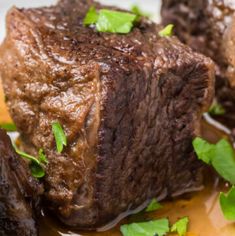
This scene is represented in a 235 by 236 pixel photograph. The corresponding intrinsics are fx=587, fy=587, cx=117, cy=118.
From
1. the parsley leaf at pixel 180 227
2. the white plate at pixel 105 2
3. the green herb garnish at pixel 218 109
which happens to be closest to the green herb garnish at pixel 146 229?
the parsley leaf at pixel 180 227

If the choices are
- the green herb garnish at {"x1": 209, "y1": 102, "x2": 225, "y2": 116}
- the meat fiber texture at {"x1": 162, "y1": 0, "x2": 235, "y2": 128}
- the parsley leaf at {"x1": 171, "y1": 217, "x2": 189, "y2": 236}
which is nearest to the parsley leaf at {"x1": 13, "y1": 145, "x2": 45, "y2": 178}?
the parsley leaf at {"x1": 171, "y1": 217, "x2": 189, "y2": 236}

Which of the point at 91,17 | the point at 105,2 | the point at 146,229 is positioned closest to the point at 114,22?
the point at 91,17

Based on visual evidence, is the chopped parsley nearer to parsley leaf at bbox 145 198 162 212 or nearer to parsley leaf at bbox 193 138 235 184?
parsley leaf at bbox 193 138 235 184

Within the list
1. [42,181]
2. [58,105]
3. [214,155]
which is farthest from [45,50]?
[214,155]

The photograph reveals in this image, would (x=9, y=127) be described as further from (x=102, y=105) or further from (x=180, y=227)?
(x=180, y=227)

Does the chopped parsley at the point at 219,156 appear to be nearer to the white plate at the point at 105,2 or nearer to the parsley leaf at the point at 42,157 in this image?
the parsley leaf at the point at 42,157
